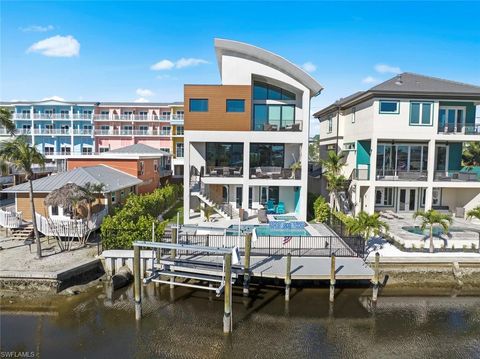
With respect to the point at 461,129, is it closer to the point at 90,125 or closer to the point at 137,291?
the point at 137,291

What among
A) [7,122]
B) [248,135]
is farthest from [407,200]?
[7,122]

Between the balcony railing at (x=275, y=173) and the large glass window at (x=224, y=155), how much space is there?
2.05 m

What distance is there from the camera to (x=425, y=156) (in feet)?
90.0

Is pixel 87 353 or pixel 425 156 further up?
pixel 425 156

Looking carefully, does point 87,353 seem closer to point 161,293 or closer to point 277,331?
point 161,293

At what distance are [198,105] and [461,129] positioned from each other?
19.2 metres

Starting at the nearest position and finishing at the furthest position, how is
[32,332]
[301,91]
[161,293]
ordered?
[32,332]
[161,293]
[301,91]

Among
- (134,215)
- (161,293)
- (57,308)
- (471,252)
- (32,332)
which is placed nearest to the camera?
(32,332)

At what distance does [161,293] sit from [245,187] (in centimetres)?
1110

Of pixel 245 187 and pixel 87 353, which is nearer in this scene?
pixel 87 353

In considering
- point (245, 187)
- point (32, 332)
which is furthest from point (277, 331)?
point (245, 187)

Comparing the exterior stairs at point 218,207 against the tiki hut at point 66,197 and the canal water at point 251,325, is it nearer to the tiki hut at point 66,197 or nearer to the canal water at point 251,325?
the tiki hut at point 66,197

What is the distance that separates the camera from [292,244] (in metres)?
18.9

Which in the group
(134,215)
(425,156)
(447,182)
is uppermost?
(425,156)
